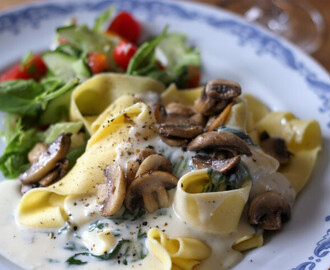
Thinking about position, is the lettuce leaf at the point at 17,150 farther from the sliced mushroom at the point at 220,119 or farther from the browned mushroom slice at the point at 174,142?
the sliced mushroom at the point at 220,119

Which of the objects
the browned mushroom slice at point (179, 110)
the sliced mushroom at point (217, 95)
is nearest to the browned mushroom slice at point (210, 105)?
the sliced mushroom at point (217, 95)

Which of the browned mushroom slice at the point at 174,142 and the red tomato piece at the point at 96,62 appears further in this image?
the red tomato piece at the point at 96,62

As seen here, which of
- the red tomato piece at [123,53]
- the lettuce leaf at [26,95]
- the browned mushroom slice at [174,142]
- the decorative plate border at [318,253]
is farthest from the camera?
the red tomato piece at [123,53]

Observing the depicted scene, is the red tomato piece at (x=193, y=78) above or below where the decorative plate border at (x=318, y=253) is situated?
above

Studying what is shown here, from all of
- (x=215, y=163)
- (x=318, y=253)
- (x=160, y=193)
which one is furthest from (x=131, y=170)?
(x=318, y=253)

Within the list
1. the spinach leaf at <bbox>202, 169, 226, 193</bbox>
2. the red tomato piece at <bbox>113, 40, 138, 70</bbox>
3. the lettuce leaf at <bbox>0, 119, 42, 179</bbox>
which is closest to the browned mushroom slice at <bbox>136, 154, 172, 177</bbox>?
the spinach leaf at <bbox>202, 169, 226, 193</bbox>

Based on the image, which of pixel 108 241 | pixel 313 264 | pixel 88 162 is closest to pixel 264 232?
pixel 313 264

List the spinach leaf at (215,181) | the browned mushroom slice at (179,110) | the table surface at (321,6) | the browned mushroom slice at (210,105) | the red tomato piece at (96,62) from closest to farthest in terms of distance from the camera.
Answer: the spinach leaf at (215,181)
the browned mushroom slice at (210,105)
the browned mushroom slice at (179,110)
the red tomato piece at (96,62)
the table surface at (321,6)

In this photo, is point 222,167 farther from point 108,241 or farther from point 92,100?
point 92,100
